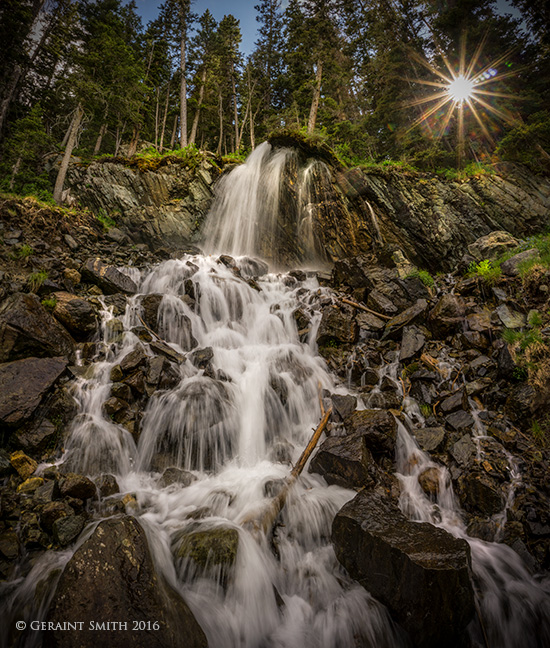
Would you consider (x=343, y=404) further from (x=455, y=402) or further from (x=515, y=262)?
(x=515, y=262)

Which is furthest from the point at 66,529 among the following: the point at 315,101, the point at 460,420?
the point at 315,101

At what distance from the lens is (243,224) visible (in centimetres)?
1549

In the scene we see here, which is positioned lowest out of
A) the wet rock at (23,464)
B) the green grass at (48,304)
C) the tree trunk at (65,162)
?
the wet rock at (23,464)

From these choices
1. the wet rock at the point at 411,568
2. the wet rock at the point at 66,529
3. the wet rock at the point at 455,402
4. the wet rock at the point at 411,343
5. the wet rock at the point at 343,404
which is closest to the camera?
the wet rock at the point at 411,568

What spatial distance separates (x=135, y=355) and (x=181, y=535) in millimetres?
3940

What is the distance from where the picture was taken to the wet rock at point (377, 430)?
514cm

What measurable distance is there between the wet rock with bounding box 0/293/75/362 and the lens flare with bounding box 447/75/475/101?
75.2 ft

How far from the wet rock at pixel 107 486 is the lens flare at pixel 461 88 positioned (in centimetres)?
2379

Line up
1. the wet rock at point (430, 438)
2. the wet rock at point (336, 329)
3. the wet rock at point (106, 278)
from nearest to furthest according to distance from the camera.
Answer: the wet rock at point (430, 438) → the wet rock at point (336, 329) → the wet rock at point (106, 278)

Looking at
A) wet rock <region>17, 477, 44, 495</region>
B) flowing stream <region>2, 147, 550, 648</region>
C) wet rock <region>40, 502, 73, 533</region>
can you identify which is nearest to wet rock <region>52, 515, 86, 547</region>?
wet rock <region>40, 502, 73, 533</region>

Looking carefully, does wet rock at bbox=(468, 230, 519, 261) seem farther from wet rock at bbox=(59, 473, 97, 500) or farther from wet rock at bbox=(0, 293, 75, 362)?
wet rock at bbox=(0, 293, 75, 362)

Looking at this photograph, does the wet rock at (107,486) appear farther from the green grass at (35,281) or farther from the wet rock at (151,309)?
the green grass at (35,281)

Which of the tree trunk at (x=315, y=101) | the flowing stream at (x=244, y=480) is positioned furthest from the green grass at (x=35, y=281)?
the tree trunk at (x=315, y=101)

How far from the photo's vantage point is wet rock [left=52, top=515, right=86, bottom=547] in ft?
11.3
